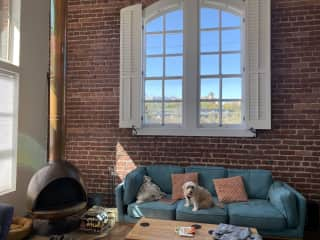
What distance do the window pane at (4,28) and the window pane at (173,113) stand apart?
95.3 inches

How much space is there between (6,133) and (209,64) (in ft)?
10.0

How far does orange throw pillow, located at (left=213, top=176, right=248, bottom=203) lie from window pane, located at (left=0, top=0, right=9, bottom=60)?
338 centimetres

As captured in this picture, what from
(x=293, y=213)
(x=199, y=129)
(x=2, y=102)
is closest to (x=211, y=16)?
(x=199, y=129)

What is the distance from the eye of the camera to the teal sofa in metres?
3.01

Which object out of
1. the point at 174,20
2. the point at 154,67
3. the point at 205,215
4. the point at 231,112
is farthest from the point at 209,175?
the point at 174,20

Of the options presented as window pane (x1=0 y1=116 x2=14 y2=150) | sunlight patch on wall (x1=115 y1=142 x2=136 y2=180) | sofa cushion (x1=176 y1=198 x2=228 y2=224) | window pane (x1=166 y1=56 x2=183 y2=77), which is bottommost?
sofa cushion (x1=176 y1=198 x2=228 y2=224)

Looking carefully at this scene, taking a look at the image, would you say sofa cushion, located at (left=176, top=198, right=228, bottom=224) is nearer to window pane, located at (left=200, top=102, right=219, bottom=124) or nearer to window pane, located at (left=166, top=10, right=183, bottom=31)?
window pane, located at (left=200, top=102, right=219, bottom=124)

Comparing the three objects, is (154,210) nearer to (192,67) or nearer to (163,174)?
(163,174)

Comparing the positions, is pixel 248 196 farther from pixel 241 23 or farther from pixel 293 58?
pixel 241 23

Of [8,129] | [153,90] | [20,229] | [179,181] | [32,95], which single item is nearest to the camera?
[20,229]

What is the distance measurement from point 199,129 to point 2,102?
2751mm

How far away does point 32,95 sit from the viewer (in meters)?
4.02

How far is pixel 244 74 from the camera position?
4000 mm

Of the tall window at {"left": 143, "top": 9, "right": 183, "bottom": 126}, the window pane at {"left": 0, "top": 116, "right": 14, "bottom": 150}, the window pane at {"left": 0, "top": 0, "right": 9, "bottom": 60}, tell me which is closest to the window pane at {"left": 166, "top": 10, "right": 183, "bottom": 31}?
the tall window at {"left": 143, "top": 9, "right": 183, "bottom": 126}
